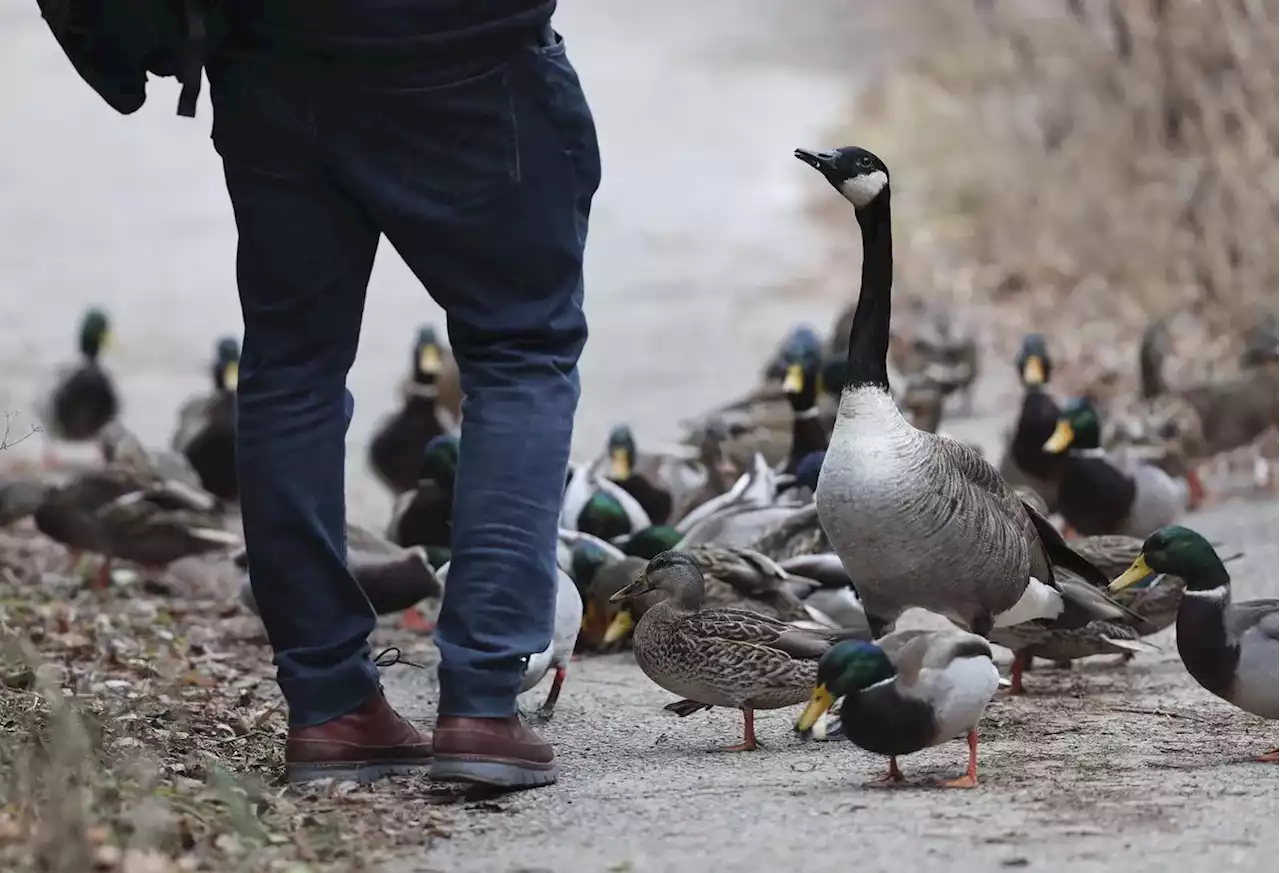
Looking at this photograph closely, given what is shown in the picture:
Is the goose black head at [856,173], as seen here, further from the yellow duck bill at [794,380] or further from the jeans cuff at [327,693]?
the yellow duck bill at [794,380]

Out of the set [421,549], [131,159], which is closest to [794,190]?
[131,159]

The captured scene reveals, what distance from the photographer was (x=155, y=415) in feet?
36.7

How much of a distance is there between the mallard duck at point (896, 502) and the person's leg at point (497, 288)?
1011mm

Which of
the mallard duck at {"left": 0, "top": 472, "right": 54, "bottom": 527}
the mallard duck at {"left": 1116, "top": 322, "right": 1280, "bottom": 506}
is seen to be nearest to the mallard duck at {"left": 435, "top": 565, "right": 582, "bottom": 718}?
the mallard duck at {"left": 0, "top": 472, "right": 54, "bottom": 527}

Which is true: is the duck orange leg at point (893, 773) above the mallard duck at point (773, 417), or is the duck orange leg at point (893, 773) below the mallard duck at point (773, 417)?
below

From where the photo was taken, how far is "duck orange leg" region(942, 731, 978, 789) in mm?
4328

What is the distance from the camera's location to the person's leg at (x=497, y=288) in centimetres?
414

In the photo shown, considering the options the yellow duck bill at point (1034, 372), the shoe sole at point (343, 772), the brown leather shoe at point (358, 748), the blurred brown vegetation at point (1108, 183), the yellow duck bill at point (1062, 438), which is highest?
the blurred brown vegetation at point (1108, 183)

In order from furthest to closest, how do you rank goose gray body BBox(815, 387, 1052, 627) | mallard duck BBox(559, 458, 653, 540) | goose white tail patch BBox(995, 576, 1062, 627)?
1. mallard duck BBox(559, 458, 653, 540)
2. goose white tail patch BBox(995, 576, 1062, 627)
3. goose gray body BBox(815, 387, 1052, 627)

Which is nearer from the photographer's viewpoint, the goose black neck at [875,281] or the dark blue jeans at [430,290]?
the dark blue jeans at [430,290]

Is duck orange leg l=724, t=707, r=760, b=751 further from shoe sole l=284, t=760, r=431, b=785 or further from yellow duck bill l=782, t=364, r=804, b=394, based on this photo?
yellow duck bill l=782, t=364, r=804, b=394

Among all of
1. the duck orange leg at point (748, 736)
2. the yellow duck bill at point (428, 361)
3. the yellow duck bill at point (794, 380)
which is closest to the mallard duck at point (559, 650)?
the duck orange leg at point (748, 736)

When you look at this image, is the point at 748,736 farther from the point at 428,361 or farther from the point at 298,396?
the point at 428,361

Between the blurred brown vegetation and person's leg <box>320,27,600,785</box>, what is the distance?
22.5ft
